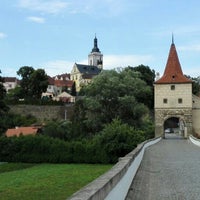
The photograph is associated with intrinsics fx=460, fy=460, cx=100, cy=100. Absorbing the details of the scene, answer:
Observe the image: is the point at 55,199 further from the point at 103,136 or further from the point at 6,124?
the point at 6,124

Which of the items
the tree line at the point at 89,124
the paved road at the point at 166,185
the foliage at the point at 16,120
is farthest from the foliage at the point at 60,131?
the paved road at the point at 166,185

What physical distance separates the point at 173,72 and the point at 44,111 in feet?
90.8

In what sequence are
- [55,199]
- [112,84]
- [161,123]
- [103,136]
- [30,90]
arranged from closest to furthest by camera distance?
[55,199]
[103,136]
[112,84]
[161,123]
[30,90]

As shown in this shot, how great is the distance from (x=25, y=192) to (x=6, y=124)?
53.6 metres

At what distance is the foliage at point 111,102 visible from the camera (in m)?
54.3

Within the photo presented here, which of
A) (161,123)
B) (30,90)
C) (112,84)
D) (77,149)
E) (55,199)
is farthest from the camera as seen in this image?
(30,90)

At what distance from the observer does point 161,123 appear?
69.4 metres

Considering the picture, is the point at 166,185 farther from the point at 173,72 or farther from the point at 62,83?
the point at 62,83

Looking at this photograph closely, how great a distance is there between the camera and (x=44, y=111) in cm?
8738

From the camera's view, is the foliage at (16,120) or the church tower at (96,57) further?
the church tower at (96,57)

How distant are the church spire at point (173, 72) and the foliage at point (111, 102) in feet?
46.5

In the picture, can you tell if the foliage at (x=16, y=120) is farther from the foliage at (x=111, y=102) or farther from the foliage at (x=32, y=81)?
the foliage at (x=111, y=102)

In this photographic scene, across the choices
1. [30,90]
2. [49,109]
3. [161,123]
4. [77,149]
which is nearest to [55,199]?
[77,149]

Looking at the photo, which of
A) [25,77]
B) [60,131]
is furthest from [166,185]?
[25,77]
